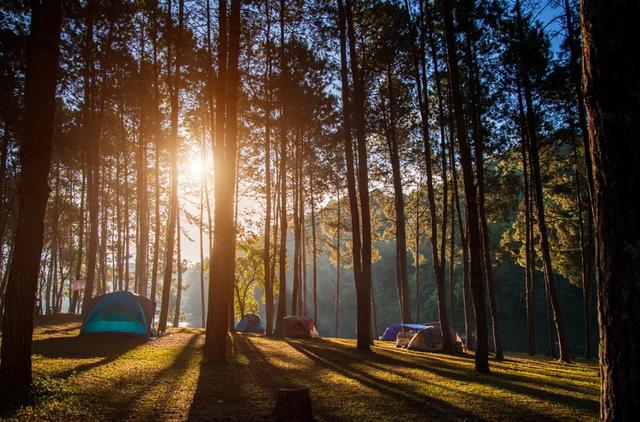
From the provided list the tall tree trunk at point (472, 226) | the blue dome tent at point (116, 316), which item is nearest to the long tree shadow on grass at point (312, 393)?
the tall tree trunk at point (472, 226)

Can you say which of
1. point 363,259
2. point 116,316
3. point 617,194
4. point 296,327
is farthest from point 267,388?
point 296,327

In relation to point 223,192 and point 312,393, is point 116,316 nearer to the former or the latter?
point 223,192

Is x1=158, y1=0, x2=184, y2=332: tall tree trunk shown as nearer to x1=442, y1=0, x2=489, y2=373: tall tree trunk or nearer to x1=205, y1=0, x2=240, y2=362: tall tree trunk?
x1=205, y1=0, x2=240, y2=362: tall tree trunk

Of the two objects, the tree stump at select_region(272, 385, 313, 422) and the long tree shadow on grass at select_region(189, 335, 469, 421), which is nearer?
the tree stump at select_region(272, 385, 313, 422)

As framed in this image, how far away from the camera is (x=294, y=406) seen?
5426mm

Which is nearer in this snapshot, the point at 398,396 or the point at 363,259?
the point at 398,396

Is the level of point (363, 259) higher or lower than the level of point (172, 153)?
lower

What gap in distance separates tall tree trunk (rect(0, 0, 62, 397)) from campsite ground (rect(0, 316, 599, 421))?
574 mm

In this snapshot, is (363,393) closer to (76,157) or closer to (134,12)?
(134,12)

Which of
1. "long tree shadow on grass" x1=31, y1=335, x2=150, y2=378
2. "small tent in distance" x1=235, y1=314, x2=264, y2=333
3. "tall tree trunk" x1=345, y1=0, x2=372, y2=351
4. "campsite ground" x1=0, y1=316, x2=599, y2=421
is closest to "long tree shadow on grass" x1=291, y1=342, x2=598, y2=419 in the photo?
"campsite ground" x1=0, y1=316, x2=599, y2=421

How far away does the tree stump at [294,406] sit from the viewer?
213 inches

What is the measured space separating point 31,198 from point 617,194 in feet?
23.6

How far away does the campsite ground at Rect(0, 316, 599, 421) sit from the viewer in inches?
239

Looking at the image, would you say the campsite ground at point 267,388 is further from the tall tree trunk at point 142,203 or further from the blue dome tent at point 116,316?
the tall tree trunk at point 142,203
